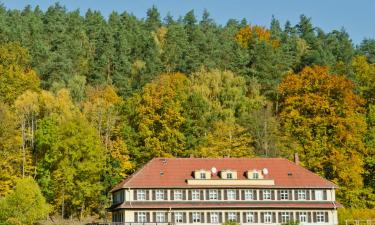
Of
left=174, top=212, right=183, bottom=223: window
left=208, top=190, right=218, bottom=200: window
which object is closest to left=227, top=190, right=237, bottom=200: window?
left=208, top=190, right=218, bottom=200: window

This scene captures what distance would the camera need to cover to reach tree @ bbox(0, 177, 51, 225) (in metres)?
76.1

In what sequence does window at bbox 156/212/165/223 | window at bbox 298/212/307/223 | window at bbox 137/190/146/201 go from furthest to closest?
window at bbox 298/212/307/223
window at bbox 137/190/146/201
window at bbox 156/212/165/223

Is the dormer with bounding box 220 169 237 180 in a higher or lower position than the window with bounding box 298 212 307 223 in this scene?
higher

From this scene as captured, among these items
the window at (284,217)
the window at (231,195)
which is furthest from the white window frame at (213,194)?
the window at (284,217)

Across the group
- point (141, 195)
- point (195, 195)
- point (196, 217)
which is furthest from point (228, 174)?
point (141, 195)

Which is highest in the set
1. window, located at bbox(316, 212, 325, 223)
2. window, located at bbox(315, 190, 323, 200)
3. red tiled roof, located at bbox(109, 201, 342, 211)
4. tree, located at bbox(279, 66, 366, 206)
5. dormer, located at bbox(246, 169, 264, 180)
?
tree, located at bbox(279, 66, 366, 206)

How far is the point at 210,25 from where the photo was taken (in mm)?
144875

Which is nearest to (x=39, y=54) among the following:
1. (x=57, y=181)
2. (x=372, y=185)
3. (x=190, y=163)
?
(x=57, y=181)

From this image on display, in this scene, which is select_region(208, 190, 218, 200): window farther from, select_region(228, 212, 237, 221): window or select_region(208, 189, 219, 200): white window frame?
select_region(228, 212, 237, 221): window

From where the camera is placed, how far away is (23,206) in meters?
76.4

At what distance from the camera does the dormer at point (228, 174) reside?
275ft

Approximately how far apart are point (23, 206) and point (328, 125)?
4022 cm

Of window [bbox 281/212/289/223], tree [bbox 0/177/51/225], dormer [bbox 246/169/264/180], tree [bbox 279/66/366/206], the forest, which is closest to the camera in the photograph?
tree [bbox 0/177/51/225]

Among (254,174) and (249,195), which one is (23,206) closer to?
(249,195)
